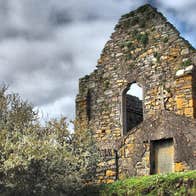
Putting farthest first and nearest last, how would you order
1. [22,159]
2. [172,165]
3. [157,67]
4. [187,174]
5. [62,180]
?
1. [157,67]
2. [172,165]
3. [62,180]
4. [22,159]
5. [187,174]

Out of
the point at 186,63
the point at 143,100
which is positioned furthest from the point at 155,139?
the point at 186,63

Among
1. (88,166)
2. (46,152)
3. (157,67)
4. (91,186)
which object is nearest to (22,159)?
(46,152)

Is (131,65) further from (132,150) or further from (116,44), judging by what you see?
(132,150)

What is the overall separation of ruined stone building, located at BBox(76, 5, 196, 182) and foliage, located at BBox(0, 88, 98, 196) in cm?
89

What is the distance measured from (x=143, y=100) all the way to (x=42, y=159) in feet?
21.8

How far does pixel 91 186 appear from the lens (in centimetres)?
1591

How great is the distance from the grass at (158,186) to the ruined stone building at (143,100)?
3.25m

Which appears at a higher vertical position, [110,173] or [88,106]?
[88,106]

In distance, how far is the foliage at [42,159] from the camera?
15.8 m

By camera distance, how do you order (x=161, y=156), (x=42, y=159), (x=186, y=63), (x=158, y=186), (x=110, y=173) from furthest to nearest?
1. (x=186, y=63)
2. (x=161, y=156)
3. (x=110, y=173)
4. (x=42, y=159)
5. (x=158, y=186)

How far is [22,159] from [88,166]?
10.8 feet

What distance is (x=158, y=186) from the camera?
44.8 feet

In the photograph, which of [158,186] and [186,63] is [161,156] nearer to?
[186,63]

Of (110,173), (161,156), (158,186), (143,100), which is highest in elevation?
(143,100)
